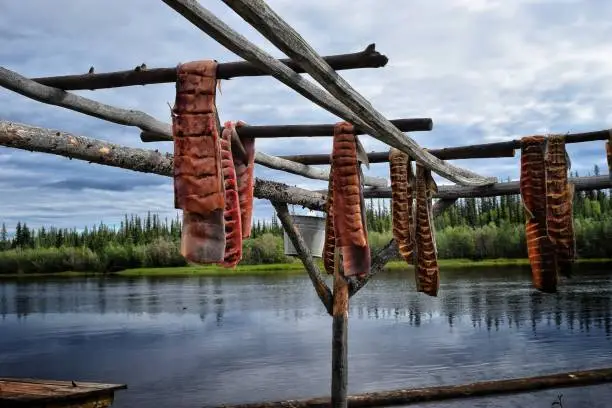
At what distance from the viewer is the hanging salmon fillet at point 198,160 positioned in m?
4.70

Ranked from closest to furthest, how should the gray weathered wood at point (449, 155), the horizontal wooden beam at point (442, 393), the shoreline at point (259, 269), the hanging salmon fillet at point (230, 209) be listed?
the hanging salmon fillet at point (230, 209) < the gray weathered wood at point (449, 155) < the horizontal wooden beam at point (442, 393) < the shoreline at point (259, 269)

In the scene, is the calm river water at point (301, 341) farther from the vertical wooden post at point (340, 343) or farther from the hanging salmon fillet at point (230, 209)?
the hanging salmon fillet at point (230, 209)

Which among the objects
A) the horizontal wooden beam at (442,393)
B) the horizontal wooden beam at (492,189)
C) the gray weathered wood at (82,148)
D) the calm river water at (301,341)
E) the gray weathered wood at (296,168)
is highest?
the gray weathered wood at (296,168)

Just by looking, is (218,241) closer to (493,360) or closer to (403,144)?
(403,144)

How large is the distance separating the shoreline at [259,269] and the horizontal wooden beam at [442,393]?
7637cm

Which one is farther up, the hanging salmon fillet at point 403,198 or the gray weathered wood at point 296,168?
the gray weathered wood at point 296,168

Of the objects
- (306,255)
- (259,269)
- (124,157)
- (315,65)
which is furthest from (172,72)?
(259,269)

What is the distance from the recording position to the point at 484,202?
390ft

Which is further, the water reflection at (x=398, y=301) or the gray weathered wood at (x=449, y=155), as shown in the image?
the water reflection at (x=398, y=301)

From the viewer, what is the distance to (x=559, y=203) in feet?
23.6

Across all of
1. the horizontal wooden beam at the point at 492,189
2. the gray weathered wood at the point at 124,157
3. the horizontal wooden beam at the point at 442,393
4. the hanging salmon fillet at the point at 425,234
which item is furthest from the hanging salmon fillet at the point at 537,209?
the horizontal wooden beam at the point at 442,393

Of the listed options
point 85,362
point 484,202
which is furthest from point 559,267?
point 484,202

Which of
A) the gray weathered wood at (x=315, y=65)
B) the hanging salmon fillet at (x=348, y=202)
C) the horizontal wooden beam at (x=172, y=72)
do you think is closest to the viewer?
the gray weathered wood at (x=315, y=65)

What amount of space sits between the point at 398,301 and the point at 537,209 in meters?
53.7
